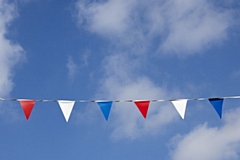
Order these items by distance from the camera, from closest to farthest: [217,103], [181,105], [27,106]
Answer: [217,103]
[181,105]
[27,106]

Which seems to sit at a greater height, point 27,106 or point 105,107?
point 27,106


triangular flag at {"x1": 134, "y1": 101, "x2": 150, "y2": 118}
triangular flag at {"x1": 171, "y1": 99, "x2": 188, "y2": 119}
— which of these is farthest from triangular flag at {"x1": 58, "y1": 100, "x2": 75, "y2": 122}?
triangular flag at {"x1": 171, "y1": 99, "x2": 188, "y2": 119}

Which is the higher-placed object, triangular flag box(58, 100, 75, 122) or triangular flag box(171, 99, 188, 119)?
triangular flag box(58, 100, 75, 122)

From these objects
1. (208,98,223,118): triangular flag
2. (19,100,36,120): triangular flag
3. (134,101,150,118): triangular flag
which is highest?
(19,100,36,120): triangular flag

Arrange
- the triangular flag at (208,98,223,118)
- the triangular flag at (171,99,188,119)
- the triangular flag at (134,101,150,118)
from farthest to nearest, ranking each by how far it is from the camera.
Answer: the triangular flag at (134,101,150,118) → the triangular flag at (171,99,188,119) → the triangular flag at (208,98,223,118)

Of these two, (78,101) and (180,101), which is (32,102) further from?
(180,101)

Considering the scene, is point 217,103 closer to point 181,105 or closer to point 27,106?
point 181,105

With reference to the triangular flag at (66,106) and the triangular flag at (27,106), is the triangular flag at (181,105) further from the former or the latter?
the triangular flag at (27,106)

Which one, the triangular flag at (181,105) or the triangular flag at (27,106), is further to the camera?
the triangular flag at (27,106)

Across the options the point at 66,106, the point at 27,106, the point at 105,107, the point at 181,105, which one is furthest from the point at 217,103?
the point at 27,106

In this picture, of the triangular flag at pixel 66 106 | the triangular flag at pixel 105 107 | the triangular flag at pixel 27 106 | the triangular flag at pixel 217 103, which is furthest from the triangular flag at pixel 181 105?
the triangular flag at pixel 27 106

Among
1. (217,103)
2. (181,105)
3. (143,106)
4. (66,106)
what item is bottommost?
(217,103)

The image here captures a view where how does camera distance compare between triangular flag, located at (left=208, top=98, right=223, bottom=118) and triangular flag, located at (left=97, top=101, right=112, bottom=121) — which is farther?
triangular flag, located at (left=97, top=101, right=112, bottom=121)

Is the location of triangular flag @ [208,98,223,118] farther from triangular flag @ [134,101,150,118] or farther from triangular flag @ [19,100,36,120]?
triangular flag @ [19,100,36,120]
